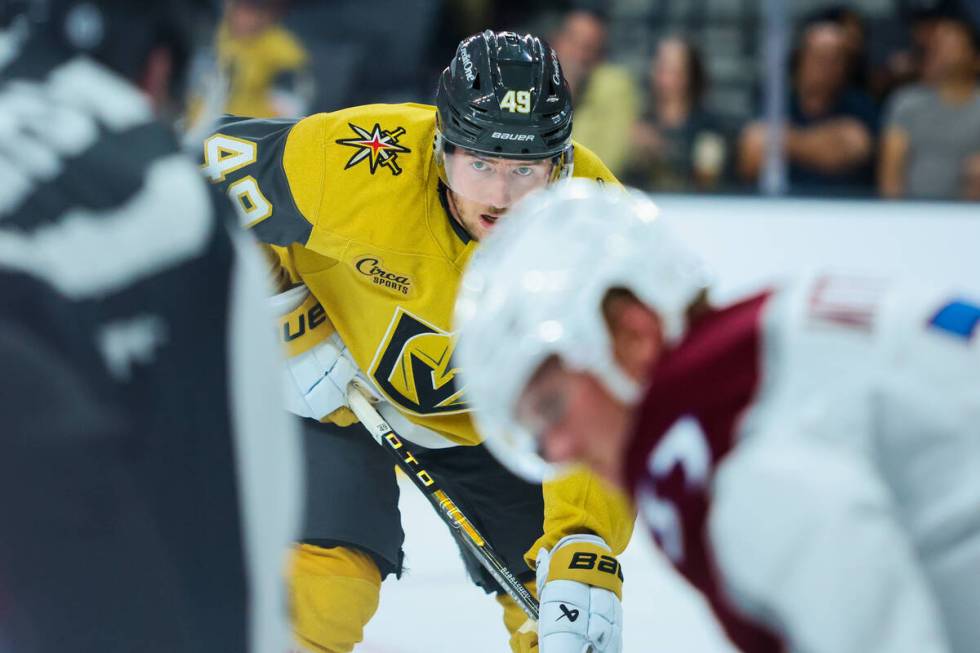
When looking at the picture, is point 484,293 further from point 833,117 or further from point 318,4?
point 318,4

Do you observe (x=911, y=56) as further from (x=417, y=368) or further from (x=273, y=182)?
(x=273, y=182)

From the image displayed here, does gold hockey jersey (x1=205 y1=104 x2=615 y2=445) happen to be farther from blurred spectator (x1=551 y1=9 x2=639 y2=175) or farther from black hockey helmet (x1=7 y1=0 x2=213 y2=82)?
blurred spectator (x1=551 y1=9 x2=639 y2=175)

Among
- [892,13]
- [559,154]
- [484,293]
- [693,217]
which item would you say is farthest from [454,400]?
[892,13]

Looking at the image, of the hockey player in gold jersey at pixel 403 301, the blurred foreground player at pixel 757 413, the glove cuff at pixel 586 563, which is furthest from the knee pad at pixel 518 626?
the blurred foreground player at pixel 757 413

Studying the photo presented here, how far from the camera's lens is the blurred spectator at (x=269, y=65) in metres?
6.25

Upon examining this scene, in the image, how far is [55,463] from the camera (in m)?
1.27

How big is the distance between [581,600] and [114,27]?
1.50m

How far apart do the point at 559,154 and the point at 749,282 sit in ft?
8.44

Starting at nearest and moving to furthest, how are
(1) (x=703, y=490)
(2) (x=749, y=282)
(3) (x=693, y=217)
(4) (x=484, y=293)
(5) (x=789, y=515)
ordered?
(5) (x=789, y=515)
(1) (x=703, y=490)
(4) (x=484, y=293)
(2) (x=749, y=282)
(3) (x=693, y=217)

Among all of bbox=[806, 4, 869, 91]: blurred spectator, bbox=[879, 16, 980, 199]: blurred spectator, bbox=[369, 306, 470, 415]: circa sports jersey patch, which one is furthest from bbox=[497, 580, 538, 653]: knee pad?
bbox=[806, 4, 869, 91]: blurred spectator

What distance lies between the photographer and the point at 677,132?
19.5 feet

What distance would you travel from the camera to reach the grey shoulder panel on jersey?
2.80 meters

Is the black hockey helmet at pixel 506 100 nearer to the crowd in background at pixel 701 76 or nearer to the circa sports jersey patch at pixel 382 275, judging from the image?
the circa sports jersey patch at pixel 382 275

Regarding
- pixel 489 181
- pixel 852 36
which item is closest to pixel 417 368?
pixel 489 181
